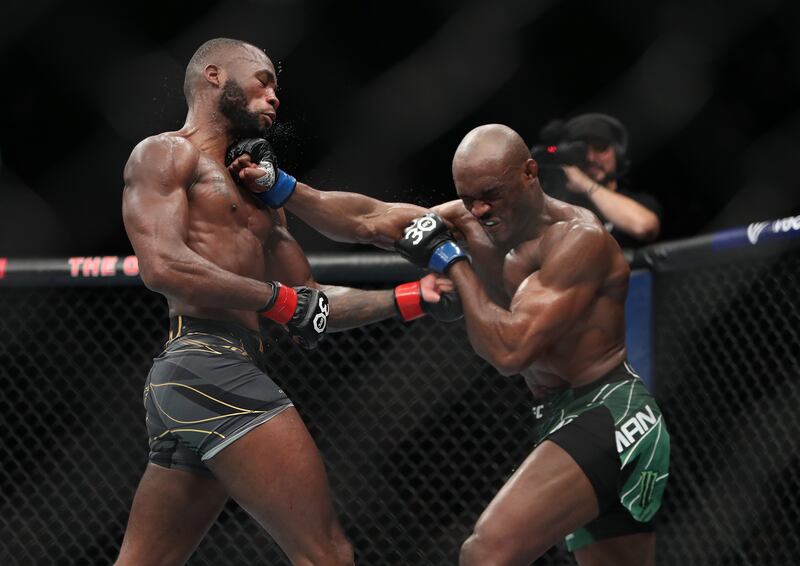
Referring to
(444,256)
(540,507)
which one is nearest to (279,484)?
(540,507)

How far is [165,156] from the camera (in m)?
2.13

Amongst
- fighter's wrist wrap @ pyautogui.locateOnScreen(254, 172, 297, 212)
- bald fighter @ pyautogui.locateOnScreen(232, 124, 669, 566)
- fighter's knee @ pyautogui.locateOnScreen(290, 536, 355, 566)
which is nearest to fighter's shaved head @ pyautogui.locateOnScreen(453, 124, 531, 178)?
bald fighter @ pyautogui.locateOnScreen(232, 124, 669, 566)

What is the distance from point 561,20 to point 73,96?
2.11 metres

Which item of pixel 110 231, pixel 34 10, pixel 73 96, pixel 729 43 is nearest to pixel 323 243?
pixel 110 231

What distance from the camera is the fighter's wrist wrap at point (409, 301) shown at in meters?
Result: 2.44

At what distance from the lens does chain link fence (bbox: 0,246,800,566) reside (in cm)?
300

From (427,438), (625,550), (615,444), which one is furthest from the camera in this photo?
(427,438)

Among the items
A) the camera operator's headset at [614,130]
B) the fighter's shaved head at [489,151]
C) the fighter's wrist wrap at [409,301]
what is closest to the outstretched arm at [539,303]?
the fighter's wrist wrap at [409,301]

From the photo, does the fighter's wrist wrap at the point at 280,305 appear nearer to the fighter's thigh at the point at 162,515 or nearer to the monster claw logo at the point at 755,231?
the fighter's thigh at the point at 162,515

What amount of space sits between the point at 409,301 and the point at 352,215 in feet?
1.13

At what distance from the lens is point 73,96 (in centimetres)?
386

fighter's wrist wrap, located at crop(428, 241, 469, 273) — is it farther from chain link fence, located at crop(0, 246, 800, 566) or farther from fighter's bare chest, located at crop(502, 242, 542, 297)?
chain link fence, located at crop(0, 246, 800, 566)

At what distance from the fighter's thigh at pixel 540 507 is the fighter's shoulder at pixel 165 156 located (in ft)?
3.23

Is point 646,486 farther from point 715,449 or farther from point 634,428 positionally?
point 715,449
